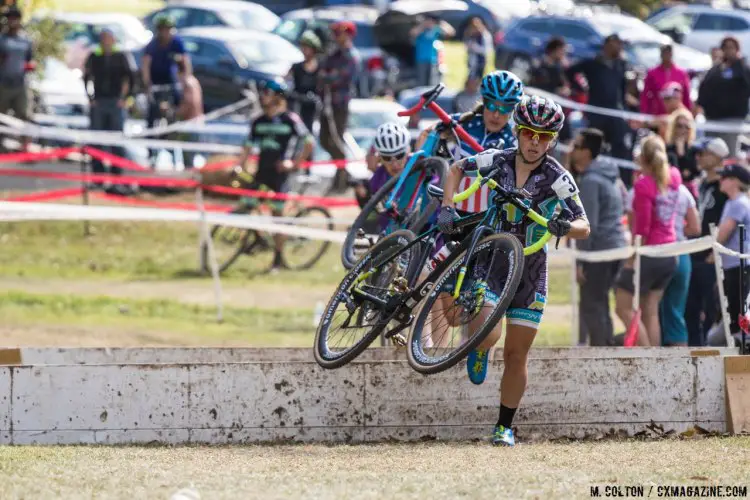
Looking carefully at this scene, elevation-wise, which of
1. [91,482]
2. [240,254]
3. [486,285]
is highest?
[486,285]

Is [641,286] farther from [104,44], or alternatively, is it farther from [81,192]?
[104,44]

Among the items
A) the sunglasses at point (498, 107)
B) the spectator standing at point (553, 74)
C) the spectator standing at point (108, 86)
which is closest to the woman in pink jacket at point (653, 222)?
the sunglasses at point (498, 107)

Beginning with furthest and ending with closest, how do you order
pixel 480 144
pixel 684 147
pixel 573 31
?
pixel 573 31, pixel 684 147, pixel 480 144

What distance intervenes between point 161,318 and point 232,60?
14.1 meters

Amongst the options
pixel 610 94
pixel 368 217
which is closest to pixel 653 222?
pixel 368 217

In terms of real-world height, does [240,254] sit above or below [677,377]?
below

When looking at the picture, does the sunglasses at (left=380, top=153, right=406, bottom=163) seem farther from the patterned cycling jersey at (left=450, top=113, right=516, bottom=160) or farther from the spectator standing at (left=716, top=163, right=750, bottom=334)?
the spectator standing at (left=716, top=163, right=750, bottom=334)

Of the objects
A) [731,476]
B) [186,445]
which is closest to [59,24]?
[186,445]

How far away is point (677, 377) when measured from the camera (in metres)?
10.2

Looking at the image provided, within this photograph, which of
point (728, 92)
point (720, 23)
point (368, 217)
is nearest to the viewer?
point (368, 217)

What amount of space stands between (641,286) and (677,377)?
325 cm

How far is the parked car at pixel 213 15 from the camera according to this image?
36.7 m

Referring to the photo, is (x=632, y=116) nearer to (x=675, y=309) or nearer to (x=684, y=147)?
(x=684, y=147)

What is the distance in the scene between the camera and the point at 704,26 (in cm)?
4069
